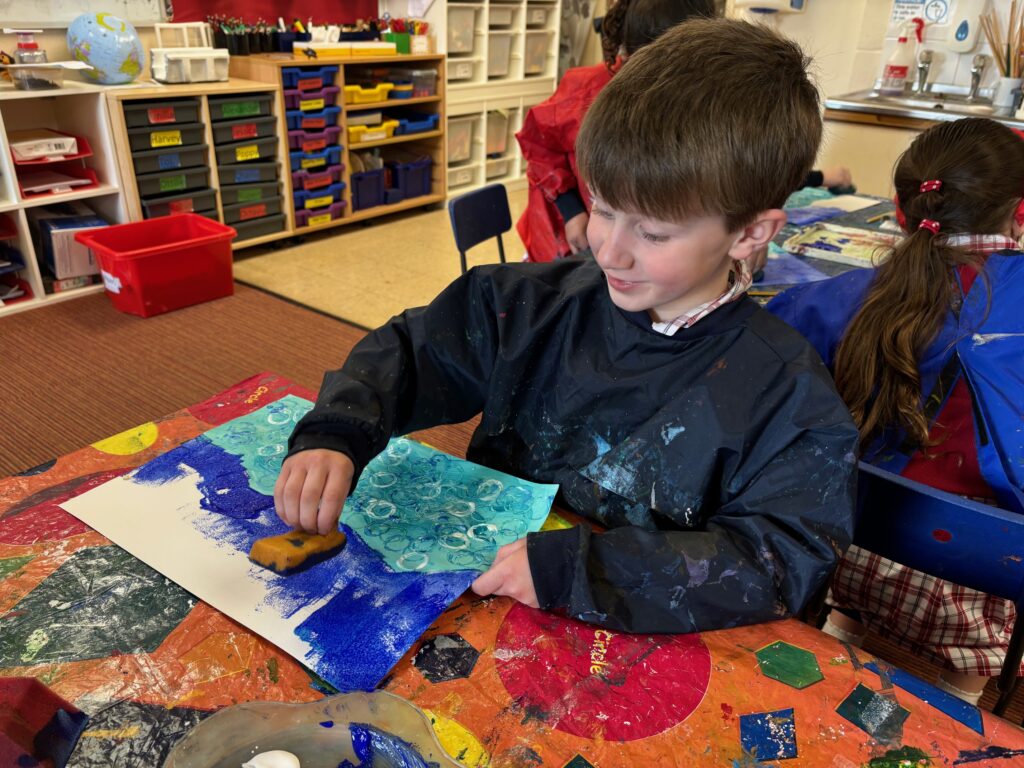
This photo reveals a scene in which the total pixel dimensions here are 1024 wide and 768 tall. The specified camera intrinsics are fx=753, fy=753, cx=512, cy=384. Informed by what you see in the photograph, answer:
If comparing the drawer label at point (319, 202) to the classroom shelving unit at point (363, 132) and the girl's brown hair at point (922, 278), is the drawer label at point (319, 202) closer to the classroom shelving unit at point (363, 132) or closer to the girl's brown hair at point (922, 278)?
the classroom shelving unit at point (363, 132)

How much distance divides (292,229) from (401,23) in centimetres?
122

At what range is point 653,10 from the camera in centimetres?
159

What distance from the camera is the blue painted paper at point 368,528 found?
2.02 feet

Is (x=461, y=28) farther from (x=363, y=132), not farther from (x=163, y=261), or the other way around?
(x=163, y=261)

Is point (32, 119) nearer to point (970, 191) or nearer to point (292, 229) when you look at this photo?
point (292, 229)

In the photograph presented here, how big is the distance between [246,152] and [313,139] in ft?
1.16

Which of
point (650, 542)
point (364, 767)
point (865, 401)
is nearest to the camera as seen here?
point (364, 767)

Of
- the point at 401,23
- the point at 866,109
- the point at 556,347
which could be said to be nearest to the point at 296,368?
the point at 556,347

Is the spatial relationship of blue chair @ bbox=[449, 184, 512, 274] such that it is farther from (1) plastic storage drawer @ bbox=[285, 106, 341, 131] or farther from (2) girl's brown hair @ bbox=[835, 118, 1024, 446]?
(1) plastic storage drawer @ bbox=[285, 106, 341, 131]

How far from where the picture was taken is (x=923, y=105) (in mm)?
3254

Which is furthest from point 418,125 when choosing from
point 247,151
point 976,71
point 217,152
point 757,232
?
point 757,232

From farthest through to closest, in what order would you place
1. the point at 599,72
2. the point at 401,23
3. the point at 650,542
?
the point at 401,23, the point at 599,72, the point at 650,542

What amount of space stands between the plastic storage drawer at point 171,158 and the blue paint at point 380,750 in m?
2.83

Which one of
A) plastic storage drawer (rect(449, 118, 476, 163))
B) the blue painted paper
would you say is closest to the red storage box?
plastic storage drawer (rect(449, 118, 476, 163))
